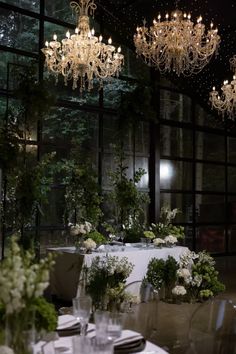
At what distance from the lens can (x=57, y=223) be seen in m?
7.74

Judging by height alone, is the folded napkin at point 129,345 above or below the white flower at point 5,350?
below

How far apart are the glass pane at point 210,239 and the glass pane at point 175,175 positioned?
→ 1.11m

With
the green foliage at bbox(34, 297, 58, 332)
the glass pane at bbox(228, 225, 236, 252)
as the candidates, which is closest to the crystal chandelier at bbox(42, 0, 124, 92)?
the green foliage at bbox(34, 297, 58, 332)

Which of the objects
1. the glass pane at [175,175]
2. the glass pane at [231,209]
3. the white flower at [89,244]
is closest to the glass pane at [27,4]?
the glass pane at [175,175]

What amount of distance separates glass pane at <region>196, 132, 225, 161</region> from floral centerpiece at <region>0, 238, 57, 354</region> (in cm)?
935

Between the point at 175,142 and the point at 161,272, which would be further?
the point at 175,142

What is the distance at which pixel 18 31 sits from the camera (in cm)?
761

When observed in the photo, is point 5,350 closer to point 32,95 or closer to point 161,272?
point 161,272

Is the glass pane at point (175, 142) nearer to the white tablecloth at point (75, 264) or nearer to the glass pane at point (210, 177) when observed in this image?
the glass pane at point (210, 177)

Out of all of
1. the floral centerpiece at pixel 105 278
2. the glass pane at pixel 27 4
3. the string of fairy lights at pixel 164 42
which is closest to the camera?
the floral centerpiece at pixel 105 278

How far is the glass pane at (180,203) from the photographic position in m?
9.66

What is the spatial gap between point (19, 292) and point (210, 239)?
9653 millimetres

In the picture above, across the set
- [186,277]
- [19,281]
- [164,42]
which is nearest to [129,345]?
[19,281]

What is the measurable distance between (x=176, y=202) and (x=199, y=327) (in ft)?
24.4
